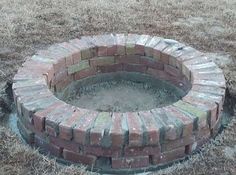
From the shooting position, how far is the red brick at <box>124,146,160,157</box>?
306cm

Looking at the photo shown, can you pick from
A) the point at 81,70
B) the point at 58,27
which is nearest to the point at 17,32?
the point at 58,27

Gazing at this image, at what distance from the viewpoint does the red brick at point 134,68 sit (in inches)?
169

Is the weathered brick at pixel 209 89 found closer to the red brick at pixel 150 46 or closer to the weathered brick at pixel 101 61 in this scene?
the red brick at pixel 150 46

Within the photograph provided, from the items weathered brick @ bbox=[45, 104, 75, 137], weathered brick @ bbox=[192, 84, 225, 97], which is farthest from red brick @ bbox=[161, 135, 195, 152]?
weathered brick @ bbox=[45, 104, 75, 137]

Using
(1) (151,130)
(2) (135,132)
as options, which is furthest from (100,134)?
(1) (151,130)

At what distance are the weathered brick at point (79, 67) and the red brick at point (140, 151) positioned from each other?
4.14 ft

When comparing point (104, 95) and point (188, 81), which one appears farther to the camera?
point (104, 95)

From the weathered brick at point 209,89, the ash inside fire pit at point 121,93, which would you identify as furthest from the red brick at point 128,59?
the weathered brick at point 209,89

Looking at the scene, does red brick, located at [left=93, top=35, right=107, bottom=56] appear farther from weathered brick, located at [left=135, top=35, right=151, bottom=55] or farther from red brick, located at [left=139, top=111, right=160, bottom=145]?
red brick, located at [left=139, top=111, right=160, bottom=145]

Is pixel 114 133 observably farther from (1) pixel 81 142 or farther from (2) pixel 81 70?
(2) pixel 81 70

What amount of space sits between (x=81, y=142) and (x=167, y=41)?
62.3 inches

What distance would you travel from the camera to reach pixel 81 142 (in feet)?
10.0

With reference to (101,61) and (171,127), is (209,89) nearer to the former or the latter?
(171,127)

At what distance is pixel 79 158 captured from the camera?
10.4ft
